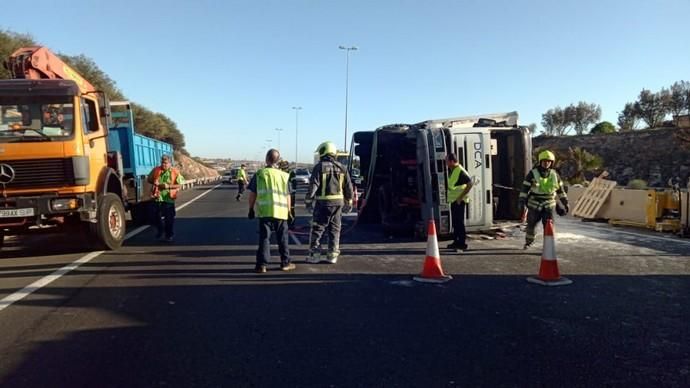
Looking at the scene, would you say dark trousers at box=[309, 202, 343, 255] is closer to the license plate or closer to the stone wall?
the license plate

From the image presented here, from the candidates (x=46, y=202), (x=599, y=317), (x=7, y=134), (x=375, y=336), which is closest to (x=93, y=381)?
(x=375, y=336)

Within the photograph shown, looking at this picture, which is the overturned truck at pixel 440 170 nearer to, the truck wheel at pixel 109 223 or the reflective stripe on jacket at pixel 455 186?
the reflective stripe on jacket at pixel 455 186

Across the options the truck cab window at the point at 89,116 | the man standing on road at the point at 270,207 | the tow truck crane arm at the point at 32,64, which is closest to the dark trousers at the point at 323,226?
the man standing on road at the point at 270,207

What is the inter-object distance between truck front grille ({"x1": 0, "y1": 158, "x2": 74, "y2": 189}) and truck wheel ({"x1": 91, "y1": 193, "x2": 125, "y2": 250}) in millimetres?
880

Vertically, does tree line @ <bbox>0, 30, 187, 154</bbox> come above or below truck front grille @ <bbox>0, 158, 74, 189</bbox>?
above

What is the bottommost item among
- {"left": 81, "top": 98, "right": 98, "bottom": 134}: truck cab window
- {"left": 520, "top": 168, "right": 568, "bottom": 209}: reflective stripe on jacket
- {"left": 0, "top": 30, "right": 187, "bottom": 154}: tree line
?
{"left": 520, "top": 168, "right": 568, "bottom": 209}: reflective stripe on jacket

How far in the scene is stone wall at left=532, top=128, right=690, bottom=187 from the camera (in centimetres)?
3909

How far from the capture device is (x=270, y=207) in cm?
741

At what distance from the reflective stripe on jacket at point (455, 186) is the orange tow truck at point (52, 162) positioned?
5713 millimetres

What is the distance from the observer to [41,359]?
409cm

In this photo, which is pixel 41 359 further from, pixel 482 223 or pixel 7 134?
pixel 482 223

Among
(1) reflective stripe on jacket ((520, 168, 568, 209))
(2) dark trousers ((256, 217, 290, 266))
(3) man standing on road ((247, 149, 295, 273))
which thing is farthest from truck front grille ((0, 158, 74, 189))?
(1) reflective stripe on jacket ((520, 168, 568, 209))

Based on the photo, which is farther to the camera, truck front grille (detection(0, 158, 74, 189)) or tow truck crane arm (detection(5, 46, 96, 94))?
tow truck crane arm (detection(5, 46, 96, 94))

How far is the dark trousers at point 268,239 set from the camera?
731cm
